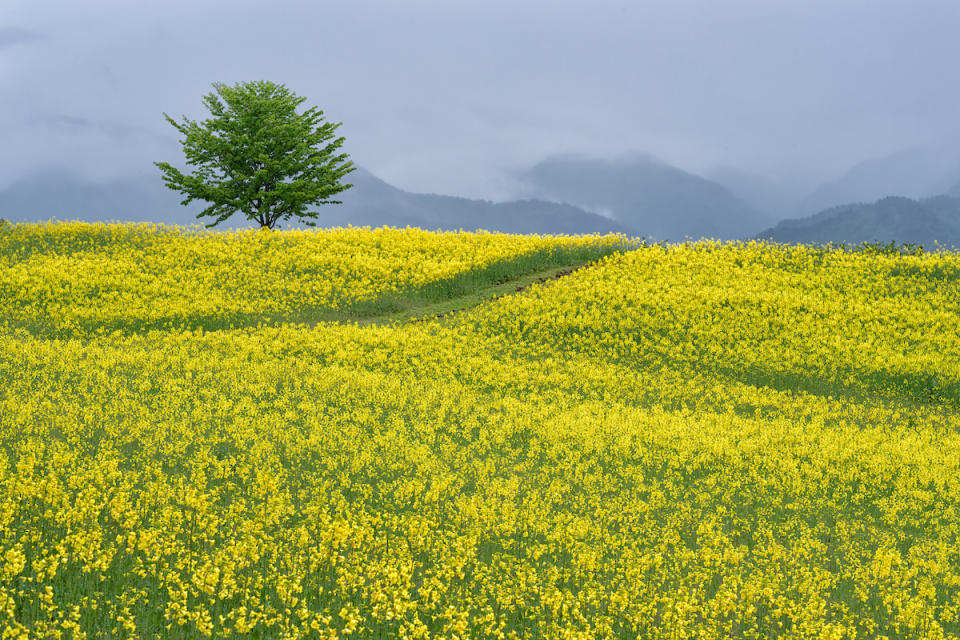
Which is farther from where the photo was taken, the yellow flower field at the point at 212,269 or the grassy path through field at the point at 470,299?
the grassy path through field at the point at 470,299

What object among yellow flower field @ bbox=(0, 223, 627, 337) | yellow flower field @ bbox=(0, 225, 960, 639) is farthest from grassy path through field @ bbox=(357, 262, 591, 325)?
yellow flower field @ bbox=(0, 225, 960, 639)

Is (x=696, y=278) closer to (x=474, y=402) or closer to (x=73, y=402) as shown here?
(x=474, y=402)

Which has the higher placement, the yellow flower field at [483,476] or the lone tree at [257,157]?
the lone tree at [257,157]

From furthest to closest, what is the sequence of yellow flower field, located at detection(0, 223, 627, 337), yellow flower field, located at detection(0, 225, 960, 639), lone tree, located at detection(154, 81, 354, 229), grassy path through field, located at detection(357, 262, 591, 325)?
lone tree, located at detection(154, 81, 354, 229)
grassy path through field, located at detection(357, 262, 591, 325)
yellow flower field, located at detection(0, 223, 627, 337)
yellow flower field, located at detection(0, 225, 960, 639)

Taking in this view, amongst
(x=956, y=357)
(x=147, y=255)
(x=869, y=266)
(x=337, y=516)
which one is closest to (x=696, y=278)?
(x=869, y=266)

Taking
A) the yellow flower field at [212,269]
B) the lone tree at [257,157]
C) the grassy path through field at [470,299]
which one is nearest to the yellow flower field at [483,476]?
the yellow flower field at [212,269]

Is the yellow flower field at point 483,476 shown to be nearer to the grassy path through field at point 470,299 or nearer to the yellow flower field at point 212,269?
the yellow flower field at point 212,269

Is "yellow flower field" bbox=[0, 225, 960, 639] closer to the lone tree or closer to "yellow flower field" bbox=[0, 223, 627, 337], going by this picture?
"yellow flower field" bbox=[0, 223, 627, 337]

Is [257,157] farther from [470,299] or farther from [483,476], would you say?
[483,476]

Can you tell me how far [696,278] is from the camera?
32.4 m

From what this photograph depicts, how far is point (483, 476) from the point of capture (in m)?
11.3

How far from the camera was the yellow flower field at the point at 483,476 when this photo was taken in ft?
25.2

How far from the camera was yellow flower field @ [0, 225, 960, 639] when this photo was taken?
7.67 m

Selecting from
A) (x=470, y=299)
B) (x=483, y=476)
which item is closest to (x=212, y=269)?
(x=470, y=299)
